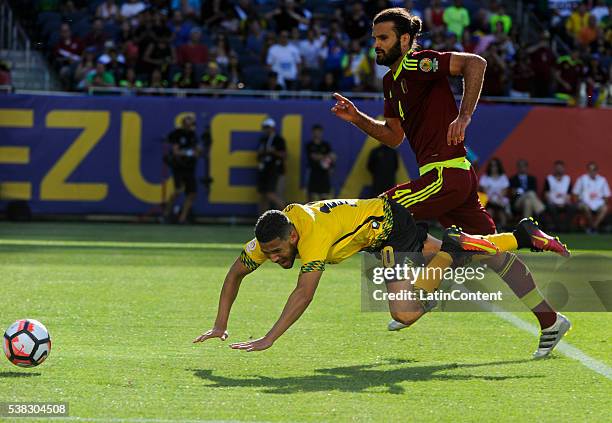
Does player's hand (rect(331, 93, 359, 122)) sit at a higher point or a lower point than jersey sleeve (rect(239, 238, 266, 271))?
higher

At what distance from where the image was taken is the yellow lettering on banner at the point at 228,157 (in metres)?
22.1

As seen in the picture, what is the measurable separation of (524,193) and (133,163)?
727 cm

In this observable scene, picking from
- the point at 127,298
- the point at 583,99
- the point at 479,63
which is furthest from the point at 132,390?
the point at 583,99

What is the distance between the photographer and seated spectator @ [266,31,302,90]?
75.2ft

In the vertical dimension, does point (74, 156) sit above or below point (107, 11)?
below

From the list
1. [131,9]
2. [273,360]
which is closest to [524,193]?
[131,9]

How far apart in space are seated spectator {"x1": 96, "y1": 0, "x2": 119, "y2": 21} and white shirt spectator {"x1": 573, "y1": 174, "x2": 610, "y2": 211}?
385 inches

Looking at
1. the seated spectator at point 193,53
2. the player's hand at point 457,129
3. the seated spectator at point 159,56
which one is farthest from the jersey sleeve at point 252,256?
the seated spectator at point 193,53

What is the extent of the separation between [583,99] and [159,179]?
8.25 metres

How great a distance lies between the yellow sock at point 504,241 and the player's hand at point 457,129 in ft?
2.69

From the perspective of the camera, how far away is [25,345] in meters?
7.30

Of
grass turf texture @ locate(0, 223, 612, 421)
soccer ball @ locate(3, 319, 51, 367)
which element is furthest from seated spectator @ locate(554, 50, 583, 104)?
soccer ball @ locate(3, 319, 51, 367)

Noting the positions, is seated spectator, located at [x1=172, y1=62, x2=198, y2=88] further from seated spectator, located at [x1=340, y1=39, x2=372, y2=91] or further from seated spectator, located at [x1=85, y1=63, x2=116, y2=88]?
seated spectator, located at [x1=340, y1=39, x2=372, y2=91]

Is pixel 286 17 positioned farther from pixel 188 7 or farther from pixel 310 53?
pixel 188 7
